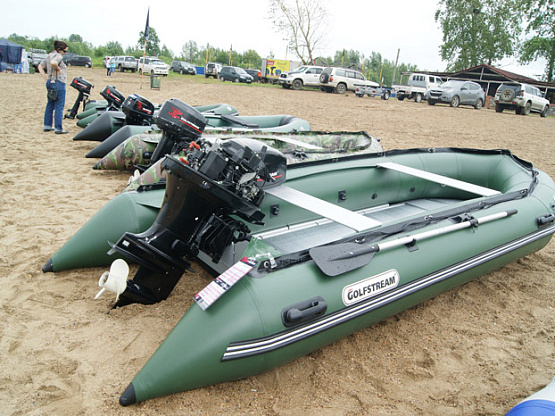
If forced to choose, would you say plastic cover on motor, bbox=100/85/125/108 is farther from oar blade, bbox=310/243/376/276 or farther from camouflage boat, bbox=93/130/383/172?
oar blade, bbox=310/243/376/276

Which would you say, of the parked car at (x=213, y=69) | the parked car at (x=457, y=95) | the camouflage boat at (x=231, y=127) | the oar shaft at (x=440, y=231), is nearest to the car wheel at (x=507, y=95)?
the parked car at (x=457, y=95)

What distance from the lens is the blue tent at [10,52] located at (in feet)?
71.7

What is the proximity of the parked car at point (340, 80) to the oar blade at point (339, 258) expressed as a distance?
19527 mm

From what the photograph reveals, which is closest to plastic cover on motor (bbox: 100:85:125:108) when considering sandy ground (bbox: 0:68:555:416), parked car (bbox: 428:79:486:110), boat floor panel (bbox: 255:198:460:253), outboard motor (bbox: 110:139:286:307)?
sandy ground (bbox: 0:68:555:416)

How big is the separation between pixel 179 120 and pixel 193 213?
153cm

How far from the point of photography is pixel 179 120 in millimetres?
3568

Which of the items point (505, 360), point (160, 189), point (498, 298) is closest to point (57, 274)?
point (160, 189)

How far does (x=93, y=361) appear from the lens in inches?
83.7

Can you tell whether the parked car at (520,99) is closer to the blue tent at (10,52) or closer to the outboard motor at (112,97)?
the outboard motor at (112,97)

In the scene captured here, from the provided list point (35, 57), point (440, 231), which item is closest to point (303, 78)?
point (35, 57)

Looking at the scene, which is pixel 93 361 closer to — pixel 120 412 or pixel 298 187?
pixel 120 412

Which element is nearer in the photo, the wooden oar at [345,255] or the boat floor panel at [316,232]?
the wooden oar at [345,255]

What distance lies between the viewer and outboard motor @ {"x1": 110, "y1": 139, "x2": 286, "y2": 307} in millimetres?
2238

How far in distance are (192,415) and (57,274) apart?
1.66m
